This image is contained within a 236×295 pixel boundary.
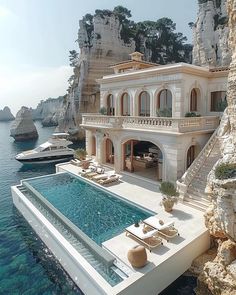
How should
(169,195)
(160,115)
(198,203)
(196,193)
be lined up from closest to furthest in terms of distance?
1. (169,195)
2. (198,203)
3. (196,193)
4. (160,115)

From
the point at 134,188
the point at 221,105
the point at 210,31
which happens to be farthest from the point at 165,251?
the point at 210,31

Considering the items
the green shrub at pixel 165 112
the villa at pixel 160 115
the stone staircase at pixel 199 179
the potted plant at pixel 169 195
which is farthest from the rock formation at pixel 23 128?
the potted plant at pixel 169 195

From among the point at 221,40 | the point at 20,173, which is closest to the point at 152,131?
the point at 20,173

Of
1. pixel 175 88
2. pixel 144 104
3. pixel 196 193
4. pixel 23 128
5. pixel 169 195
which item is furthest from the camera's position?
pixel 23 128

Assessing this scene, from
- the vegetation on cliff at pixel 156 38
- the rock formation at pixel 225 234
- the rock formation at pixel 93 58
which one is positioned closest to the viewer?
the rock formation at pixel 225 234

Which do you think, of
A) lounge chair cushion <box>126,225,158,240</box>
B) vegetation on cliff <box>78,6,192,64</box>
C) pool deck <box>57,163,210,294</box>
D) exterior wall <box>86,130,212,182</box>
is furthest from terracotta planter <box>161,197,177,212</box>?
vegetation on cliff <box>78,6,192,64</box>

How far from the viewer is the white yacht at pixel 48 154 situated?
Result: 33969mm

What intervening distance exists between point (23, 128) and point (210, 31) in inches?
2038

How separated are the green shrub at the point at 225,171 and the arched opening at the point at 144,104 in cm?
1410

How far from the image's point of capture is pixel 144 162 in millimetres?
24094

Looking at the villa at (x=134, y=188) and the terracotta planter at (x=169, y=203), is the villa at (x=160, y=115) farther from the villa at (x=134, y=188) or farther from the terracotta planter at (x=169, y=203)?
the terracotta planter at (x=169, y=203)

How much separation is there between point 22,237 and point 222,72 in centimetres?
2118

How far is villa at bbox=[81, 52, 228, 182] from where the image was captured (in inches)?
725

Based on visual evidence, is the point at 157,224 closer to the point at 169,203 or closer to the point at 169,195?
the point at 169,203
